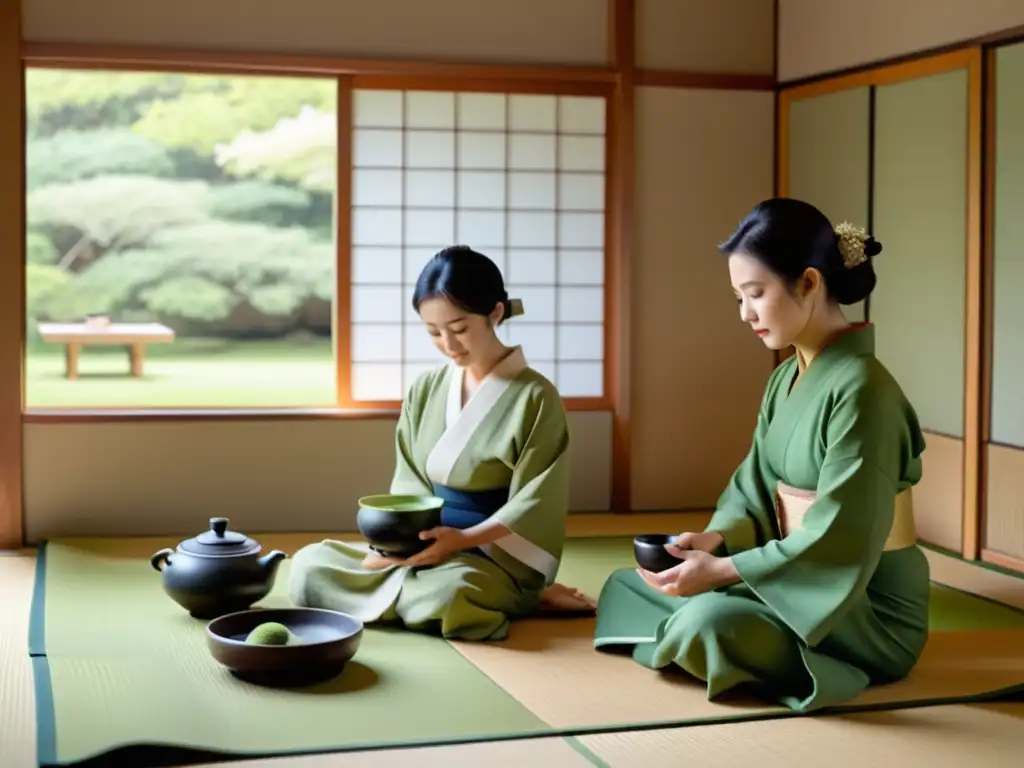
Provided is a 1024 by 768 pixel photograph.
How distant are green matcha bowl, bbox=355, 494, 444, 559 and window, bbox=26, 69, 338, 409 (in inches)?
349

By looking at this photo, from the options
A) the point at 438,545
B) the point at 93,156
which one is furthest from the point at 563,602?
the point at 93,156

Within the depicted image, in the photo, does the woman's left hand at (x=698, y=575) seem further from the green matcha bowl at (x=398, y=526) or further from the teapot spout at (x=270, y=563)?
the teapot spout at (x=270, y=563)

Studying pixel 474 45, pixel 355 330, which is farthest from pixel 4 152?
pixel 474 45

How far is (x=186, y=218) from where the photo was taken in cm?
1338

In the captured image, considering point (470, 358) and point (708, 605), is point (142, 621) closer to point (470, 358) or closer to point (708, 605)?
point (470, 358)

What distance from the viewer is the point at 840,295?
11.1 ft

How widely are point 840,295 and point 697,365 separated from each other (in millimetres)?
2964

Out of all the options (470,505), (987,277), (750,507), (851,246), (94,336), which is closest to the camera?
(851,246)

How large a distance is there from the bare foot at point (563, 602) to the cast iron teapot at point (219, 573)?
→ 2.71 feet

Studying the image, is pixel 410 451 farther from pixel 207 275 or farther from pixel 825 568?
pixel 207 275

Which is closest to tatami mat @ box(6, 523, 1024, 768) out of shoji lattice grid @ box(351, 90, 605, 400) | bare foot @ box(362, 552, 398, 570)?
bare foot @ box(362, 552, 398, 570)

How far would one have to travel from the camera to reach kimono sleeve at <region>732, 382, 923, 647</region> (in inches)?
125

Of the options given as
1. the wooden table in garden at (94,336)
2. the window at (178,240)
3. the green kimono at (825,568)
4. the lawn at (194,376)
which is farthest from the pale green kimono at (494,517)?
the wooden table in garden at (94,336)

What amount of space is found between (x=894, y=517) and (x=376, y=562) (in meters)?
1.50
